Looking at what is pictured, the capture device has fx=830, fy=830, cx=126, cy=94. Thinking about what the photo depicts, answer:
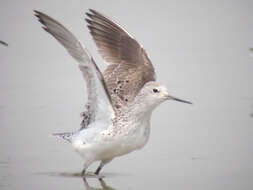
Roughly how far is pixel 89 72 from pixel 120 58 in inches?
77.2

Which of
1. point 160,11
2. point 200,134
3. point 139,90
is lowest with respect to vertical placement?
point 160,11

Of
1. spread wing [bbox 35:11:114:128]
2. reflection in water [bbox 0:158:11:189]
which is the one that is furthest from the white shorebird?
reflection in water [bbox 0:158:11:189]

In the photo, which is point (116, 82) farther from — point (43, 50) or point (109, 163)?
point (43, 50)

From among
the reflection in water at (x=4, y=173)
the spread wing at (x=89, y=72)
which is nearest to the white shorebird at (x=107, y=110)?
the spread wing at (x=89, y=72)

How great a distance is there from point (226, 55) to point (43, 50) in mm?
3485

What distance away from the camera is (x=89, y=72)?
8.77m

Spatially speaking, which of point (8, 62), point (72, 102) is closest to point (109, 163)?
point (72, 102)

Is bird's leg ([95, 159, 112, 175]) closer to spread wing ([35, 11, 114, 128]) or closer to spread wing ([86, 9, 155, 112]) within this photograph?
spread wing ([35, 11, 114, 128])

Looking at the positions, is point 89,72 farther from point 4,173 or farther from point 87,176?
point 4,173

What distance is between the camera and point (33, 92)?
1312 centimetres

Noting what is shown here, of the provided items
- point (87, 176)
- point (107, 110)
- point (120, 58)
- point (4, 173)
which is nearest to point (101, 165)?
point (87, 176)

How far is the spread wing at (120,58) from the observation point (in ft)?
32.9

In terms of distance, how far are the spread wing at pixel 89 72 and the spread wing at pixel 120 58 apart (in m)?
0.79

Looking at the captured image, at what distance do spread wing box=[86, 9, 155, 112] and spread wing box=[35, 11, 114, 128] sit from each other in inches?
31.0
